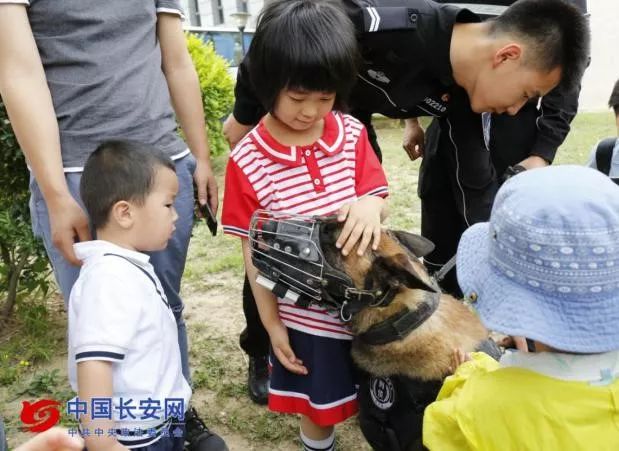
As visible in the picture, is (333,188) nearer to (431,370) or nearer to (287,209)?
(287,209)

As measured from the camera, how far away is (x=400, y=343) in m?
1.90

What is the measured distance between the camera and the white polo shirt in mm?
1536

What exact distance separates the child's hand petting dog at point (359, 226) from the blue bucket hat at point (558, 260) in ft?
2.04

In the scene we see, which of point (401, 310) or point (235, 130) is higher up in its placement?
point (235, 130)

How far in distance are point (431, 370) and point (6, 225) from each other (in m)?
2.69

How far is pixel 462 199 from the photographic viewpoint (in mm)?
2793

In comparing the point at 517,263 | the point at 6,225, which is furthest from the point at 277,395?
the point at 6,225

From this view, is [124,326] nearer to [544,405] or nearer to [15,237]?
[544,405]

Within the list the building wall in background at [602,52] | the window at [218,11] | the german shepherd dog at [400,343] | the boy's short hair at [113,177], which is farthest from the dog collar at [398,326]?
the window at [218,11]

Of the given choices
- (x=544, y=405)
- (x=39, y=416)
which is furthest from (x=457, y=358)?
(x=39, y=416)

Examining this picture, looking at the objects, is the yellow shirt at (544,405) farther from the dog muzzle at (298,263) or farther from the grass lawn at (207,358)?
the grass lawn at (207,358)

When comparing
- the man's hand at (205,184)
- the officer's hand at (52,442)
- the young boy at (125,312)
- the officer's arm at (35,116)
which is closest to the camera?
the officer's hand at (52,442)

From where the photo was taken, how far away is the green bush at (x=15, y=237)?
3082mm

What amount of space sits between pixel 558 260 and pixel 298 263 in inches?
34.0
